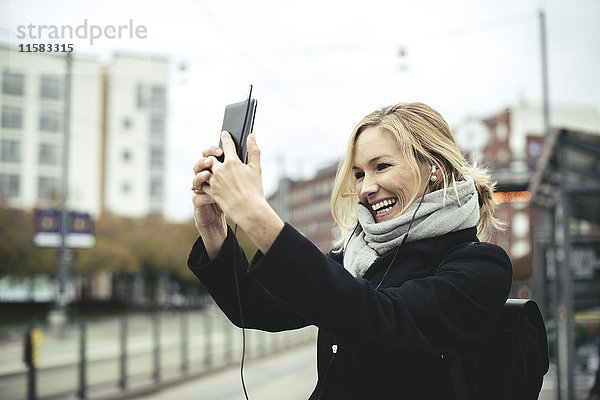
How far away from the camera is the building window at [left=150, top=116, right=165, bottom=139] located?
222 feet

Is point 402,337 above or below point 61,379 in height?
above

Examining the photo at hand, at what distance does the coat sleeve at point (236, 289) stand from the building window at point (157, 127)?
221ft

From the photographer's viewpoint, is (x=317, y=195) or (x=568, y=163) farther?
(x=317, y=195)

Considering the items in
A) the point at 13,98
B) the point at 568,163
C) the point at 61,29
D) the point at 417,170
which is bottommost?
the point at 417,170

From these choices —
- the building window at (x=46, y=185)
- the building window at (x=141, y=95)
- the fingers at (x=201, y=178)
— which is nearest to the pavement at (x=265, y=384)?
the fingers at (x=201, y=178)

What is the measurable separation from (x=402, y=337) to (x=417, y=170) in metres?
0.46

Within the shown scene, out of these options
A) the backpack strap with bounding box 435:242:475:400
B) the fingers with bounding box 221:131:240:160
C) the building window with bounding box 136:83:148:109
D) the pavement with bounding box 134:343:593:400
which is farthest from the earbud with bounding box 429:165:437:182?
the building window with bounding box 136:83:148:109

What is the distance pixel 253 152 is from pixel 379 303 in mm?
372

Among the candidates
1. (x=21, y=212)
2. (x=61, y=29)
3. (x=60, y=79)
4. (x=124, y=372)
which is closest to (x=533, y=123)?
(x=60, y=79)

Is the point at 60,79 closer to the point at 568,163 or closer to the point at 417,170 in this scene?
the point at 568,163

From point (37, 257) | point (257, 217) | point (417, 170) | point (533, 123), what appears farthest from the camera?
point (533, 123)

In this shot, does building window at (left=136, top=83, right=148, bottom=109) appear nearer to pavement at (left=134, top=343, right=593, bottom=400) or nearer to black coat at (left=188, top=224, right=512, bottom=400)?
pavement at (left=134, top=343, right=593, bottom=400)

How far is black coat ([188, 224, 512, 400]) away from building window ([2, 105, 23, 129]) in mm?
52143

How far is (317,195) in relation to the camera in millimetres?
100000
